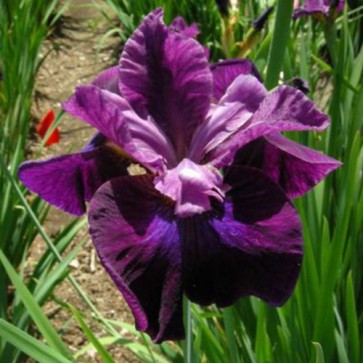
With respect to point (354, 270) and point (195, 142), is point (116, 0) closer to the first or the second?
point (354, 270)

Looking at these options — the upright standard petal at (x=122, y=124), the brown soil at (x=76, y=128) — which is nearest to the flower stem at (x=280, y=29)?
the upright standard petal at (x=122, y=124)

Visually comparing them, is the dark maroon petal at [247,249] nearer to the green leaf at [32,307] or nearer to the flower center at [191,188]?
the flower center at [191,188]

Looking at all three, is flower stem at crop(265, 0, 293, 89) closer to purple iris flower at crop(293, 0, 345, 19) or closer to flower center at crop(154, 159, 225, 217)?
flower center at crop(154, 159, 225, 217)

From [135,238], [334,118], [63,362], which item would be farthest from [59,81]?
[135,238]

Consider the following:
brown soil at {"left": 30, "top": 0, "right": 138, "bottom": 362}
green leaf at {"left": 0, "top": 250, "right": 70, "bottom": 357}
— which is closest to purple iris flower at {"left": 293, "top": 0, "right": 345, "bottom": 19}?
brown soil at {"left": 30, "top": 0, "right": 138, "bottom": 362}

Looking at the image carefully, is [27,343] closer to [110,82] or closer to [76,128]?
[110,82]

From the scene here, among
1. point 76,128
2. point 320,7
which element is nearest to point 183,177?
point 320,7

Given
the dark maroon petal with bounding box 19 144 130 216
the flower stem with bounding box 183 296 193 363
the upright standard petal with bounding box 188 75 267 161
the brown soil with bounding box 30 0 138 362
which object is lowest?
the brown soil with bounding box 30 0 138 362
